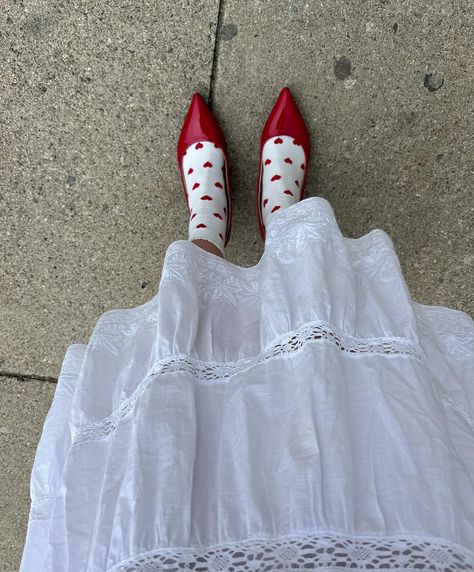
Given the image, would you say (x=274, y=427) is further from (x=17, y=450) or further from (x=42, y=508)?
(x=17, y=450)

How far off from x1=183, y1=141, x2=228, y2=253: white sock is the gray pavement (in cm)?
6

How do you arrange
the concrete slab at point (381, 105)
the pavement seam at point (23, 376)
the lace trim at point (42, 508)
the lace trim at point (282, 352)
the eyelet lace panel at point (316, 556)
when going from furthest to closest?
1. the pavement seam at point (23, 376)
2. the concrete slab at point (381, 105)
3. the lace trim at point (42, 508)
4. the lace trim at point (282, 352)
5. the eyelet lace panel at point (316, 556)

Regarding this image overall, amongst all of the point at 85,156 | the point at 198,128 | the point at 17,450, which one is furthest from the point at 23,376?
the point at 198,128

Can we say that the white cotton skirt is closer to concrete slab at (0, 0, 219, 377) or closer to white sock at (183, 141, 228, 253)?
white sock at (183, 141, 228, 253)

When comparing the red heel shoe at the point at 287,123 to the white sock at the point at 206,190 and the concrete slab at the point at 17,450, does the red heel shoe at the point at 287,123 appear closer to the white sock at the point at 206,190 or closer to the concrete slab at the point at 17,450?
the white sock at the point at 206,190

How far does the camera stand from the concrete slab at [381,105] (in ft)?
4.41

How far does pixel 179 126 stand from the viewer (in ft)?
4.69

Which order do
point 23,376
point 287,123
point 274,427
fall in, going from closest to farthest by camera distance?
point 274,427, point 287,123, point 23,376

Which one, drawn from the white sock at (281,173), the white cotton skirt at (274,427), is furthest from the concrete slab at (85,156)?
the white cotton skirt at (274,427)

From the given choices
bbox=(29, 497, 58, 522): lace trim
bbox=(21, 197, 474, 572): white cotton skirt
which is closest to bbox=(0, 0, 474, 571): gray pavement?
bbox=(21, 197, 474, 572): white cotton skirt

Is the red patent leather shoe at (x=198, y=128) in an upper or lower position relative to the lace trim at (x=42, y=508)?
upper

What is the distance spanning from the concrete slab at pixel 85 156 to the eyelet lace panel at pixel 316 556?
919 millimetres

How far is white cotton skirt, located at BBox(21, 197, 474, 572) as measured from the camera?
2.18ft

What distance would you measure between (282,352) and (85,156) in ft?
3.00
